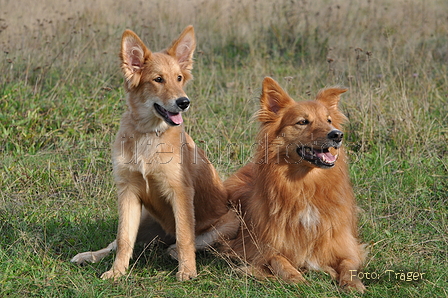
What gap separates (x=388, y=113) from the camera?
6000mm

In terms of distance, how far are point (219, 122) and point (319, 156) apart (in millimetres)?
2702

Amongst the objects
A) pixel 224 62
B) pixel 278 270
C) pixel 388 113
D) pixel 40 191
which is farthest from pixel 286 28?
pixel 278 270

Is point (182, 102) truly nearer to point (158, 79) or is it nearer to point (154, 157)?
point (158, 79)

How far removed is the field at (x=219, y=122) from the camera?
12.0 feet

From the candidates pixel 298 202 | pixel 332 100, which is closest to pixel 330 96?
pixel 332 100

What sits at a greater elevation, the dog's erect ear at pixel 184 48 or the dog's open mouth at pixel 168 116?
the dog's erect ear at pixel 184 48

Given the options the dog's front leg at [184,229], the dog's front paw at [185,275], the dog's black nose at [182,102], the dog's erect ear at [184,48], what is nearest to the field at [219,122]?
the dog's front paw at [185,275]

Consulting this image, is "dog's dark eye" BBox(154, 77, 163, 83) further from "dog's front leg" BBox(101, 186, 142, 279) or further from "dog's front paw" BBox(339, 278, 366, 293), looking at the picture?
"dog's front paw" BBox(339, 278, 366, 293)

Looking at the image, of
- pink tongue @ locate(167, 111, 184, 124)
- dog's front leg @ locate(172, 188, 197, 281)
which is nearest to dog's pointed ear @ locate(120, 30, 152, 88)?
pink tongue @ locate(167, 111, 184, 124)

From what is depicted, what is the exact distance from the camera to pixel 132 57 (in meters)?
3.90

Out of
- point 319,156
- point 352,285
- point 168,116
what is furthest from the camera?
point 168,116

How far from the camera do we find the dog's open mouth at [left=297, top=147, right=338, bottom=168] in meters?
3.52

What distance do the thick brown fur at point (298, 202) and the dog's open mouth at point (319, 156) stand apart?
1 cm

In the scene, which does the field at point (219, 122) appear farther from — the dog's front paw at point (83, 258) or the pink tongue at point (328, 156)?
the pink tongue at point (328, 156)
